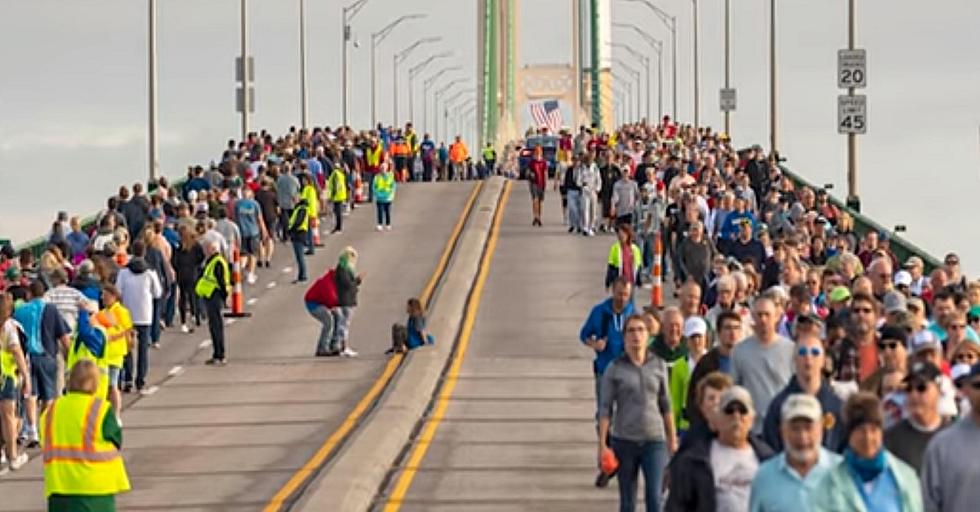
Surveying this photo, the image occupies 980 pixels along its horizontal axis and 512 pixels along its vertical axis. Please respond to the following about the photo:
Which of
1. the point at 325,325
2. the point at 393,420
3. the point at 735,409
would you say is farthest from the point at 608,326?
the point at 325,325

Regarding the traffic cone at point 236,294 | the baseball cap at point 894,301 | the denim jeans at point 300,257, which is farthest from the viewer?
the denim jeans at point 300,257

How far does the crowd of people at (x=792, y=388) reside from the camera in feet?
41.5

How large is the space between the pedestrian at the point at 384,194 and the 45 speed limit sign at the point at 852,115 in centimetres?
888

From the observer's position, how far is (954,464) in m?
13.6

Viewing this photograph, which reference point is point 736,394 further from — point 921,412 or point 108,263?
point 108,263

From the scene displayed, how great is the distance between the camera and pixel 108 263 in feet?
109

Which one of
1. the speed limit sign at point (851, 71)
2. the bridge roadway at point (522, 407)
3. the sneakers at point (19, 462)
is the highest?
the speed limit sign at point (851, 71)

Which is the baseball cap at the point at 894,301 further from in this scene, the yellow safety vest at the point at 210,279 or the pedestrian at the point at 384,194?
the pedestrian at the point at 384,194

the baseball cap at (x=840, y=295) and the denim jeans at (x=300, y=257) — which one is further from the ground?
the baseball cap at (x=840, y=295)

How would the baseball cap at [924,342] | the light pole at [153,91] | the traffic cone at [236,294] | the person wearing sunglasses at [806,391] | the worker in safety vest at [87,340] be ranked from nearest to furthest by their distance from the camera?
the person wearing sunglasses at [806,391], the baseball cap at [924,342], the worker in safety vest at [87,340], the traffic cone at [236,294], the light pole at [153,91]

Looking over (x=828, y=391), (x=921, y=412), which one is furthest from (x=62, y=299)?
(x=921, y=412)

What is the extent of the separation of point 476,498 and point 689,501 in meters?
9.57

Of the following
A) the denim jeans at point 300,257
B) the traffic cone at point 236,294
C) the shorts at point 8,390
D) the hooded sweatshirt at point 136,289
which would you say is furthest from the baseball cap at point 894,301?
the denim jeans at point 300,257

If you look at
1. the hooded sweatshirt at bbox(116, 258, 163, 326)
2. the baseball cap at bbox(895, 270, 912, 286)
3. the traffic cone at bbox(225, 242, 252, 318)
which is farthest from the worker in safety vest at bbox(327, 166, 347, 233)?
the baseball cap at bbox(895, 270, 912, 286)
